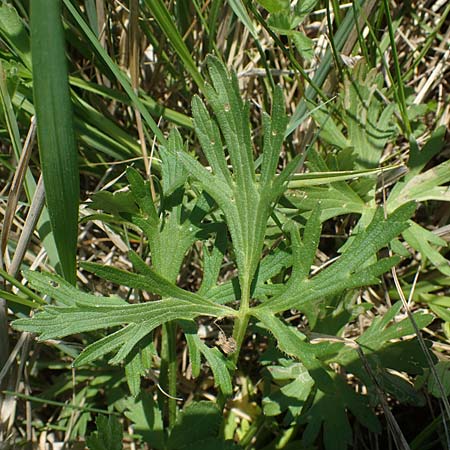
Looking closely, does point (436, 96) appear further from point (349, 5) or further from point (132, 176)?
point (132, 176)

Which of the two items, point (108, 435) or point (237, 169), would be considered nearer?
point (237, 169)

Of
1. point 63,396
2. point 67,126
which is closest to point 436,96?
point 67,126

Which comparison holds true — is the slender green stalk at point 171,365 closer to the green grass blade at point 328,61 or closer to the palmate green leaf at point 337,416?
the palmate green leaf at point 337,416

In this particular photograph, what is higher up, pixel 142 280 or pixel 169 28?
pixel 169 28

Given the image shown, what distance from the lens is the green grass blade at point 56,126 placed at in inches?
53.9

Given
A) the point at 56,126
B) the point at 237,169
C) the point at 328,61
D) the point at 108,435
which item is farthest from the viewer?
the point at 328,61

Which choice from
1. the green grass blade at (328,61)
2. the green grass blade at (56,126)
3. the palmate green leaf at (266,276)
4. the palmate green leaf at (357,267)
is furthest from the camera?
the green grass blade at (328,61)

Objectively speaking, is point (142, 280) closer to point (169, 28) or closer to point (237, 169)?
point (237, 169)

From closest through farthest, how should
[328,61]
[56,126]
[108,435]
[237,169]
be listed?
[56,126], [237,169], [108,435], [328,61]

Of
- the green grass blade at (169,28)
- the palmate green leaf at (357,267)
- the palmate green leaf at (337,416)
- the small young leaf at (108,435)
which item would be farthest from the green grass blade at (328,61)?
the small young leaf at (108,435)

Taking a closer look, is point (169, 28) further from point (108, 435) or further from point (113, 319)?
point (108, 435)

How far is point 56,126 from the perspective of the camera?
1.52 meters

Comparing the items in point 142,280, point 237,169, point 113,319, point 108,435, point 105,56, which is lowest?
point 108,435

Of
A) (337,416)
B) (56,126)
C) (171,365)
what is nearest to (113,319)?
(171,365)
